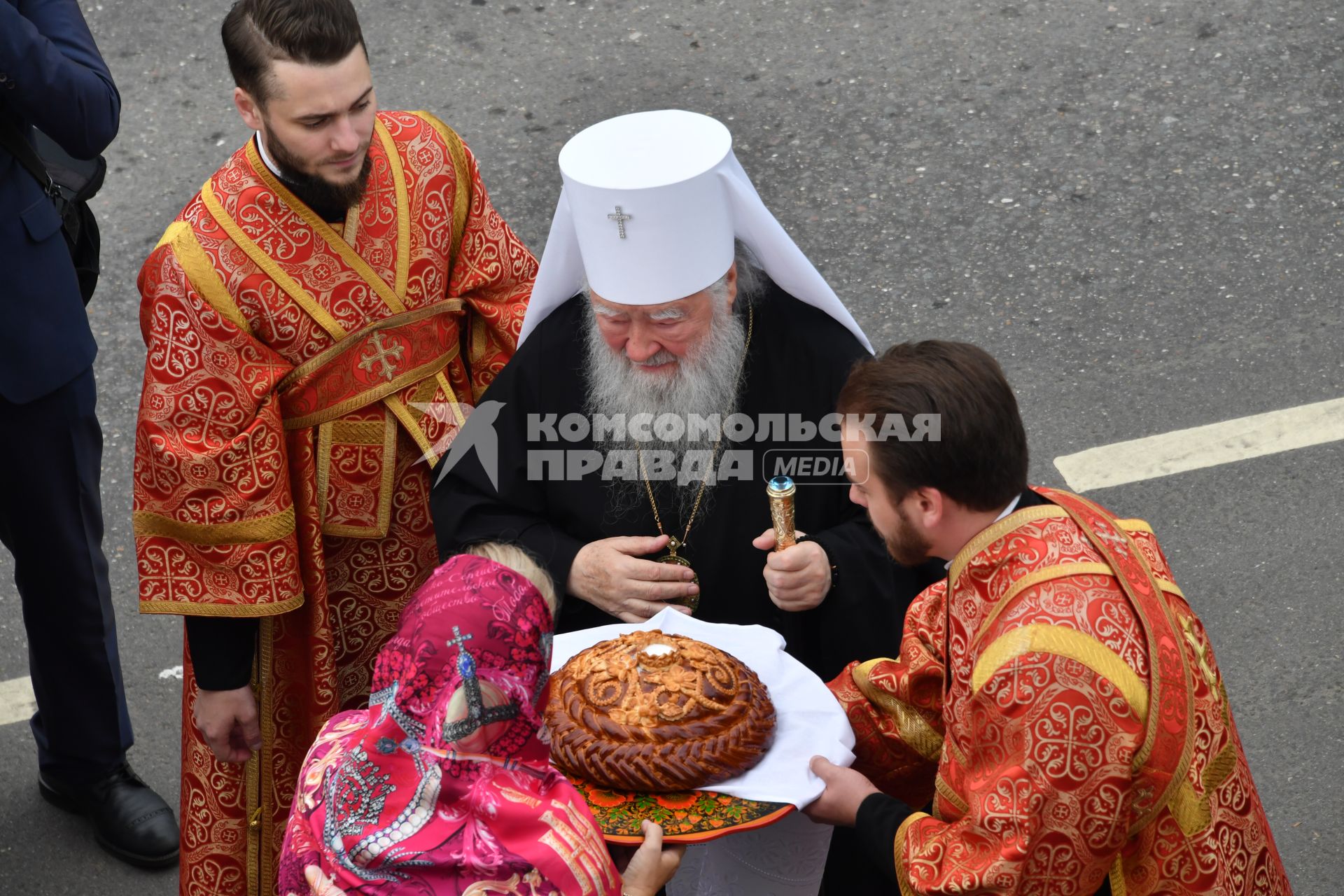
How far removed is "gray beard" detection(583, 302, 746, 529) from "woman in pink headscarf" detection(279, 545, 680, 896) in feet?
3.89

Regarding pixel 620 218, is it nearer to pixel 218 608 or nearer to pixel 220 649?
pixel 218 608

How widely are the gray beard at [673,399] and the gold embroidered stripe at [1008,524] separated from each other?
41.3 inches

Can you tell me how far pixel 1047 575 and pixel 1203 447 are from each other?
3293 millimetres

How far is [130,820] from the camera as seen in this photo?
4.64m

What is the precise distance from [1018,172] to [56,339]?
4462 millimetres

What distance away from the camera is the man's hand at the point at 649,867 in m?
2.80

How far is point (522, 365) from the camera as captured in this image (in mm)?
3846

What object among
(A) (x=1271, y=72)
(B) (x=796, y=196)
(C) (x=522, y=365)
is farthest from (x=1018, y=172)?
(C) (x=522, y=365)

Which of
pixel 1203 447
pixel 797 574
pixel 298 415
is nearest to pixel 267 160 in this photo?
pixel 298 415

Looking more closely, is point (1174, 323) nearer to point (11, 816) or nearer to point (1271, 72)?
point (1271, 72)

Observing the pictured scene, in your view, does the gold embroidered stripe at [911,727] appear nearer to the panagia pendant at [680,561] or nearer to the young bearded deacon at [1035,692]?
the young bearded deacon at [1035,692]

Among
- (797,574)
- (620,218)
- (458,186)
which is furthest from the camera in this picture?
(458,186)

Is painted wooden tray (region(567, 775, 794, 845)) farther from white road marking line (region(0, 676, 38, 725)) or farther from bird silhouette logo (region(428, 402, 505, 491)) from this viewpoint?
white road marking line (region(0, 676, 38, 725))

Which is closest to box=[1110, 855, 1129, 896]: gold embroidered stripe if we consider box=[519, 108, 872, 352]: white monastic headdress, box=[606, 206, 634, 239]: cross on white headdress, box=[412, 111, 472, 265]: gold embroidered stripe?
box=[519, 108, 872, 352]: white monastic headdress
